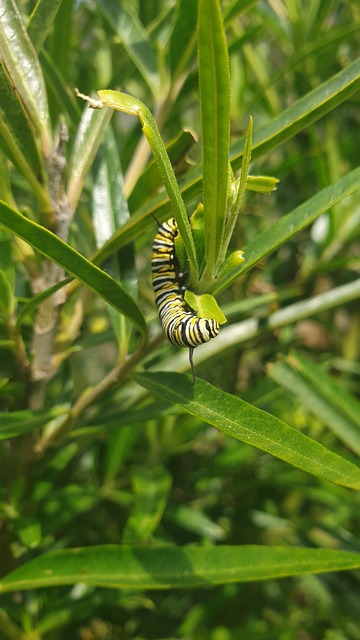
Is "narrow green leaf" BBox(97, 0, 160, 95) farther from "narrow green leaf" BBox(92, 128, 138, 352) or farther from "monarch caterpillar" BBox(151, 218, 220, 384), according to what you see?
"monarch caterpillar" BBox(151, 218, 220, 384)

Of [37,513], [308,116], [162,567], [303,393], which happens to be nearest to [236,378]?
[303,393]

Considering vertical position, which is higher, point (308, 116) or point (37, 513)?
point (308, 116)

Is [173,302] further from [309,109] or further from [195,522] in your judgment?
[195,522]

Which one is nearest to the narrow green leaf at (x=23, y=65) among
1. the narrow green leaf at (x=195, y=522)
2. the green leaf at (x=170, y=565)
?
the green leaf at (x=170, y=565)

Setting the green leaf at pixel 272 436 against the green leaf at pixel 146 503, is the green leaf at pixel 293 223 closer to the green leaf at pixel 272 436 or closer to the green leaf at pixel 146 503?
the green leaf at pixel 272 436

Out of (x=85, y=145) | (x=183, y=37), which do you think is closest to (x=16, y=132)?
(x=85, y=145)

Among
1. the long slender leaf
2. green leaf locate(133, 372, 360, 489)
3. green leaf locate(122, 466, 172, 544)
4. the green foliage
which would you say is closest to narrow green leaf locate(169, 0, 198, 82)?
the green foliage

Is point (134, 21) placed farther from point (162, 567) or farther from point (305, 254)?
point (162, 567)
